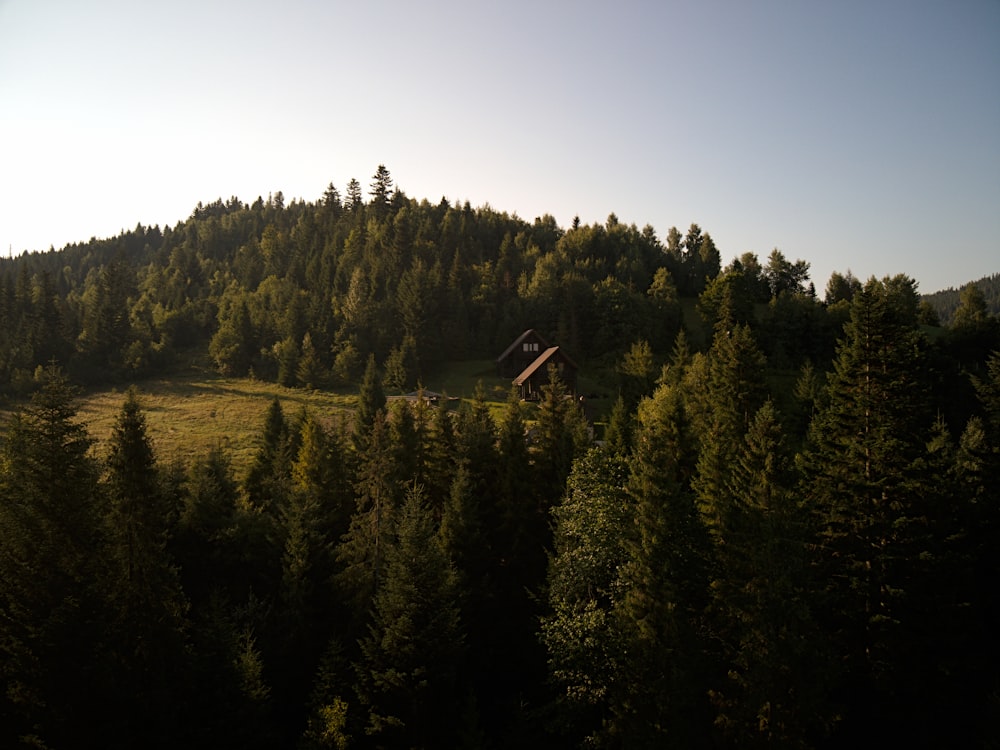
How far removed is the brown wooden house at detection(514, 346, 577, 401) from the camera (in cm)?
6506

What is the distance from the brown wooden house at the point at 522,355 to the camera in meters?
75.6

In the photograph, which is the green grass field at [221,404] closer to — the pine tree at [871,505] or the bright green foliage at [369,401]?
the bright green foliage at [369,401]

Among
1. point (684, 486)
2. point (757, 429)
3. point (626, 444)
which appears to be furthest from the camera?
point (626, 444)

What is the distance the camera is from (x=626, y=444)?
36406 millimetres

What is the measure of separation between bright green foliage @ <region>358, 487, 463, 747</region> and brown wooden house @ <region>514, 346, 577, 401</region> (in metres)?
41.4

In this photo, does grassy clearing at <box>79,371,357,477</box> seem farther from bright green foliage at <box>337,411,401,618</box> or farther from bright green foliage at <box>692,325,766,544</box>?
bright green foliage at <box>692,325,766,544</box>

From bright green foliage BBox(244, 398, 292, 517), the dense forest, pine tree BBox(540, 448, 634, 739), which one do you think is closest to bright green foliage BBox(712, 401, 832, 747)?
the dense forest

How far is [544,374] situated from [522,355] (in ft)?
Result: 35.1

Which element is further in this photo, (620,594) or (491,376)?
(491,376)

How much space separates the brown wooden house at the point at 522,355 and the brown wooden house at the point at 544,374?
27.6 feet

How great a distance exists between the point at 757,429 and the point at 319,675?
21233 millimetres

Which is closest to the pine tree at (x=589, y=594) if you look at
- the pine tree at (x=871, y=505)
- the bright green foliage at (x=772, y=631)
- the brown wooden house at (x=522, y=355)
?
the bright green foliage at (x=772, y=631)

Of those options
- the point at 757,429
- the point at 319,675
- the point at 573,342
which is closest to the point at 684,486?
the point at 757,429

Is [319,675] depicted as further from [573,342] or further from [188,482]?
[573,342]
